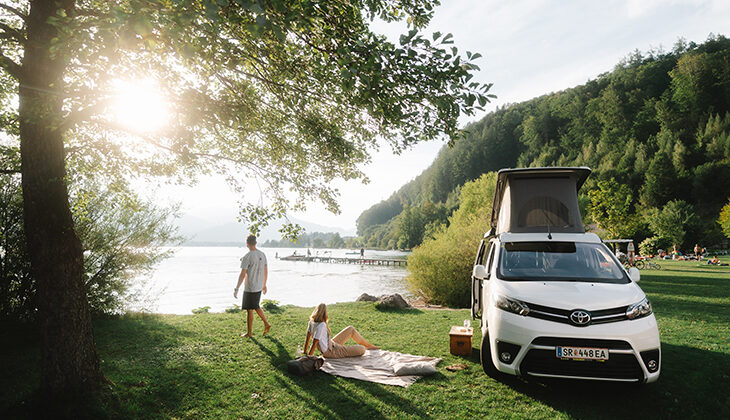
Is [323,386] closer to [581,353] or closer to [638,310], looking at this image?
[581,353]

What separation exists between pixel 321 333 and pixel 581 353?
4143 mm

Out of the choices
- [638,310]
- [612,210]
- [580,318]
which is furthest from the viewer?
[612,210]

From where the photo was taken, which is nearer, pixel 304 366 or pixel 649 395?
pixel 649 395

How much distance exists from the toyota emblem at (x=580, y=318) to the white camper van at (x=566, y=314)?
0.04 ft

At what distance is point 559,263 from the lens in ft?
18.9

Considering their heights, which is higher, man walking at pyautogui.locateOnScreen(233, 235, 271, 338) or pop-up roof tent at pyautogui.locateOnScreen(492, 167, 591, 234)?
pop-up roof tent at pyautogui.locateOnScreen(492, 167, 591, 234)

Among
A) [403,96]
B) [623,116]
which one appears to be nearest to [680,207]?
[623,116]

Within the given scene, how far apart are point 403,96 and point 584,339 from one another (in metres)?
3.69

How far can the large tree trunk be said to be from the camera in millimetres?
4426

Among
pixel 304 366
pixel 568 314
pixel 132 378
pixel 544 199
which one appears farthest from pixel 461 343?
pixel 132 378

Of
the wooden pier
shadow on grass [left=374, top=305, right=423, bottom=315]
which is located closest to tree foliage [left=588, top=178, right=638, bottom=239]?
shadow on grass [left=374, top=305, right=423, bottom=315]

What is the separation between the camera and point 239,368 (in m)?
→ 6.07

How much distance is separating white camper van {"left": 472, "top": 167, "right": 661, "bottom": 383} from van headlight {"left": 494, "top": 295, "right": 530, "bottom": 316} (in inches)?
0.5

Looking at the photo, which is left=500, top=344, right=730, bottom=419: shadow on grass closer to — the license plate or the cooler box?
the license plate
